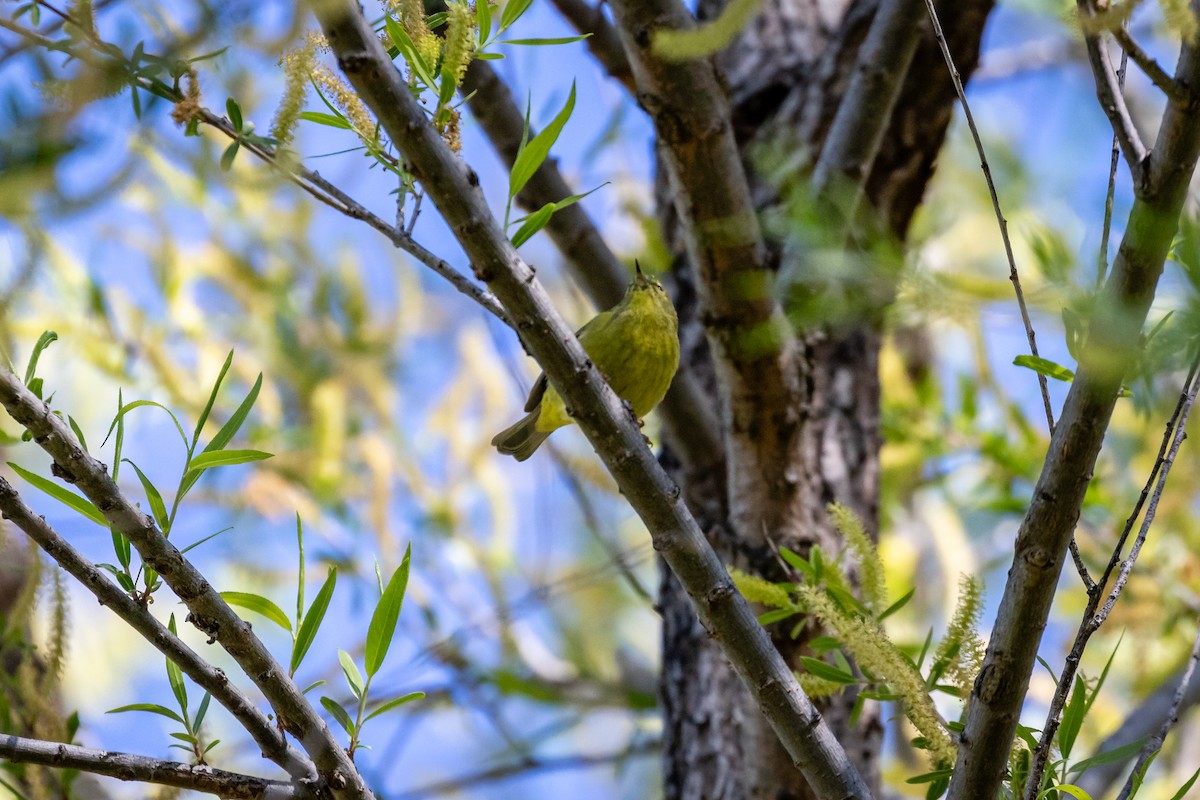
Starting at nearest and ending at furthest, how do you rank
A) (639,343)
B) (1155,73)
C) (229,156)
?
(1155,73)
(229,156)
(639,343)

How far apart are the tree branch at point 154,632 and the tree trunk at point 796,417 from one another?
1.34 metres

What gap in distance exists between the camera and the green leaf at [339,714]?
5.60ft

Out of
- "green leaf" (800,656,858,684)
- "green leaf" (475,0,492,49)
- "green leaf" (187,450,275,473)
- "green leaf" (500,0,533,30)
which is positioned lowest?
"green leaf" (800,656,858,684)

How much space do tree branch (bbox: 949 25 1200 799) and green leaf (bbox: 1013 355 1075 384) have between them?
5.1 inches

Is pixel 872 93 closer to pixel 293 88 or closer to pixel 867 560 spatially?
pixel 867 560

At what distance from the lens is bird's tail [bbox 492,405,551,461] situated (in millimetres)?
3908

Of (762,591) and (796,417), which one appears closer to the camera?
(762,591)

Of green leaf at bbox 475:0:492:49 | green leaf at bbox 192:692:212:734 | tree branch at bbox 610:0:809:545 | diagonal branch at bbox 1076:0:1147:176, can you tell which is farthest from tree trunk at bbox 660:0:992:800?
green leaf at bbox 192:692:212:734

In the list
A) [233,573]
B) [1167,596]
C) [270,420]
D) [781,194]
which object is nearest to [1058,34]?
[1167,596]

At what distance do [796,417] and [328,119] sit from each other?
150cm

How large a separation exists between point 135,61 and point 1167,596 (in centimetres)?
367

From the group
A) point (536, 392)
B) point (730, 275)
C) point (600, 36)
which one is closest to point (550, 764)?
point (536, 392)

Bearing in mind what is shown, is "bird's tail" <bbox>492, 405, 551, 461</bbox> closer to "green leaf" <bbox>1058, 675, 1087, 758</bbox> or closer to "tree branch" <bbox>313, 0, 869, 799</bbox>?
"tree branch" <bbox>313, 0, 869, 799</bbox>

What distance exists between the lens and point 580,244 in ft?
9.71
